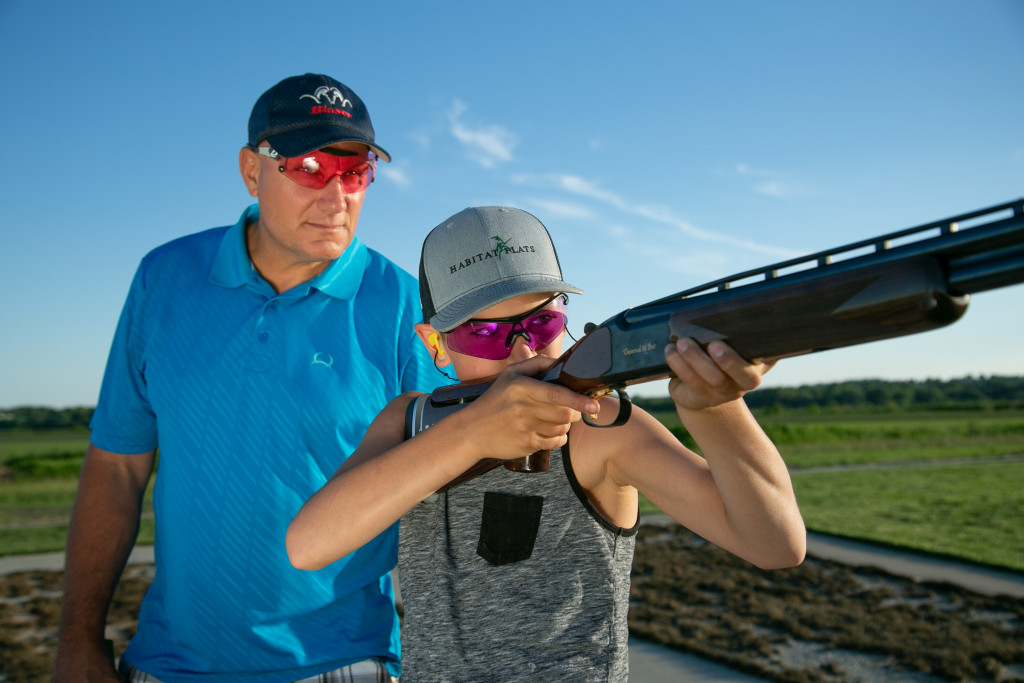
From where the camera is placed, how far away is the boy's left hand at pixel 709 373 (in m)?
1.88

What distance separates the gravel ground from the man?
4.67 m

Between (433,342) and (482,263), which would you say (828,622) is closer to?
(433,342)

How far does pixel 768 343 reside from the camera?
1.82 m

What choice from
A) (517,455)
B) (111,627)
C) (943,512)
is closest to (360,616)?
(517,455)

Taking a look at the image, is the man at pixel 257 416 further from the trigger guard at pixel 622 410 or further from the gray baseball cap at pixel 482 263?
the trigger guard at pixel 622 410

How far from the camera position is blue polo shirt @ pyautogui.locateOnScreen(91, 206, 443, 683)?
8.88 feet

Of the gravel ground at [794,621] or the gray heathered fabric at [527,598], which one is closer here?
the gray heathered fabric at [527,598]

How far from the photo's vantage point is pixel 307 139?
2.99 meters

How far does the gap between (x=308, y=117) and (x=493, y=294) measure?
1317mm

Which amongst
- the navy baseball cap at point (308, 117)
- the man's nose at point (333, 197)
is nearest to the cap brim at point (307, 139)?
the navy baseball cap at point (308, 117)

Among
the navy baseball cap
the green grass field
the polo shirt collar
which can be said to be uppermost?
the navy baseball cap

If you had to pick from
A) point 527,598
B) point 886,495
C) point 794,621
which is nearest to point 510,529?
point 527,598

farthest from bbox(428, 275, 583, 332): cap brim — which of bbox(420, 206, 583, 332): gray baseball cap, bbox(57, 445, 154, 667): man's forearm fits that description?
bbox(57, 445, 154, 667): man's forearm

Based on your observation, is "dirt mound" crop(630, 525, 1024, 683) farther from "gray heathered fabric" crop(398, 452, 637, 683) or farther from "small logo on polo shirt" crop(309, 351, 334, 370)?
"small logo on polo shirt" crop(309, 351, 334, 370)
